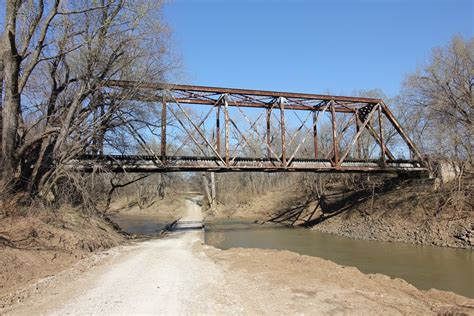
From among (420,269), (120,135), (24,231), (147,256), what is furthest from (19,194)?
(420,269)

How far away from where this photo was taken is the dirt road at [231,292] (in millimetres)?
7418

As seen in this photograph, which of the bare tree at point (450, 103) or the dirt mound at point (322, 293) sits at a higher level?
the bare tree at point (450, 103)

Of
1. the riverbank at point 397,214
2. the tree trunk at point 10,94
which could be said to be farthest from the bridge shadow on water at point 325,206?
the tree trunk at point 10,94

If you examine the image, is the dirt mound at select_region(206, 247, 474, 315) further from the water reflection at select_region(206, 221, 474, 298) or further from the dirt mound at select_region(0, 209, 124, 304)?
the dirt mound at select_region(0, 209, 124, 304)

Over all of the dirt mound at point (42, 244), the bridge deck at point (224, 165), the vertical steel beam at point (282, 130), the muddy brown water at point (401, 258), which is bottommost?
the muddy brown water at point (401, 258)

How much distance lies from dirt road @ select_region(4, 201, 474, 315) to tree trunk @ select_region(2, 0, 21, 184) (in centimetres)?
570

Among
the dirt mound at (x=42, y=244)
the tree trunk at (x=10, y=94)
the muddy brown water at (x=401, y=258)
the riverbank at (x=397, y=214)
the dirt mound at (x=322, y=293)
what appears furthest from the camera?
the riverbank at (x=397, y=214)

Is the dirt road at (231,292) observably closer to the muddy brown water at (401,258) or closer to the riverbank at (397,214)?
the muddy brown water at (401,258)

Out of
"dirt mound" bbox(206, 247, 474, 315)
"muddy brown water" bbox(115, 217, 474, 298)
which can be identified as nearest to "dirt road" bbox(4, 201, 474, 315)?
"dirt mound" bbox(206, 247, 474, 315)

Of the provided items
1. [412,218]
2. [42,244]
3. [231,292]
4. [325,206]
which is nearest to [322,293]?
[231,292]

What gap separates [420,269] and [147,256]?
1160 centimetres

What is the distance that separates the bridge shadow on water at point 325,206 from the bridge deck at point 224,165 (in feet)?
7.71

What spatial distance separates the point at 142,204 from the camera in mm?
75188

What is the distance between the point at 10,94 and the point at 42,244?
6.35 metres
